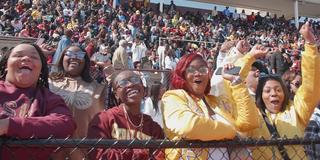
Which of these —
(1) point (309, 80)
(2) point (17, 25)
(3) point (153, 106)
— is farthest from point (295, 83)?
(2) point (17, 25)

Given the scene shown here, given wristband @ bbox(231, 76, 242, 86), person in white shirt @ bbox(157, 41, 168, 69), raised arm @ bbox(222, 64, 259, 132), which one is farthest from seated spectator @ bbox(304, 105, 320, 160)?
person in white shirt @ bbox(157, 41, 168, 69)

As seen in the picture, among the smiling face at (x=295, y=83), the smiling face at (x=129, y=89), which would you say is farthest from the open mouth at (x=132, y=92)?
the smiling face at (x=295, y=83)

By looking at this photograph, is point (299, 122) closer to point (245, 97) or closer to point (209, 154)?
point (245, 97)

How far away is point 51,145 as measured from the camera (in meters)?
2.12

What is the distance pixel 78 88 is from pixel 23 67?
1.10m

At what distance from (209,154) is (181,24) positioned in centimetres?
2208

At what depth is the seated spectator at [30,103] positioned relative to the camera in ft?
7.52

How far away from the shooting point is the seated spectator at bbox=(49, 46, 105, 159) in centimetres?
362

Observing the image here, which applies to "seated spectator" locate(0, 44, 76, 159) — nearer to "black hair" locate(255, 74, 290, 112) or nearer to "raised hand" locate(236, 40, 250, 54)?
"black hair" locate(255, 74, 290, 112)

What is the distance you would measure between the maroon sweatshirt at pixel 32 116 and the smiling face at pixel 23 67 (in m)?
0.04

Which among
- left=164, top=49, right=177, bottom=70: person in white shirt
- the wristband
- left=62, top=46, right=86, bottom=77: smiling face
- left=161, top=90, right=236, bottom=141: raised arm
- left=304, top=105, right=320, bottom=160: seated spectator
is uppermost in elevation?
left=164, top=49, right=177, bottom=70: person in white shirt

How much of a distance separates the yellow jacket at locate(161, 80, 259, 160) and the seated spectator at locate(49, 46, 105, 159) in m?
0.96

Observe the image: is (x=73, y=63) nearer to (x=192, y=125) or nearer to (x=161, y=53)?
(x=192, y=125)

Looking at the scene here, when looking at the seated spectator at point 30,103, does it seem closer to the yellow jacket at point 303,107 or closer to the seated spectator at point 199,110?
the seated spectator at point 199,110
